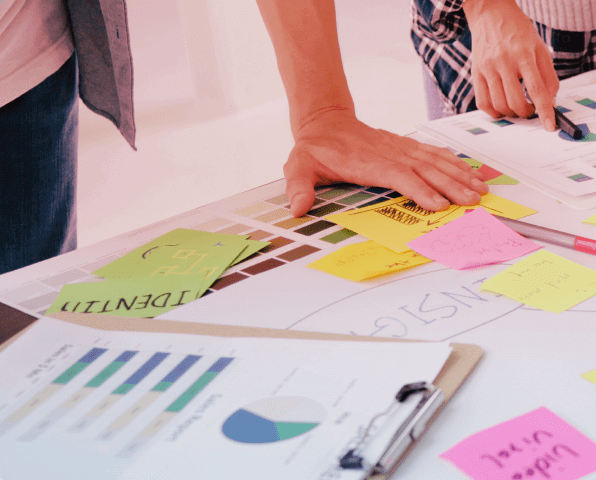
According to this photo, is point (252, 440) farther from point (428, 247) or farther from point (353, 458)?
point (428, 247)

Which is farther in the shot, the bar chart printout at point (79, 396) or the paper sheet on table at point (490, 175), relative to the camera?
the paper sheet on table at point (490, 175)

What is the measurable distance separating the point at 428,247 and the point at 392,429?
0.27 metres

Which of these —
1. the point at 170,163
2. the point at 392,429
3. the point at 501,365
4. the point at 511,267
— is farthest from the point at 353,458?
the point at 170,163

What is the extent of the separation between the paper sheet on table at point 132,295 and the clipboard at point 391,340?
2 centimetres

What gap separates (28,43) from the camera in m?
0.85

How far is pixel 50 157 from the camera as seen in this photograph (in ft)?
3.13

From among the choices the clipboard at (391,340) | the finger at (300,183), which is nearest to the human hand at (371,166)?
the finger at (300,183)

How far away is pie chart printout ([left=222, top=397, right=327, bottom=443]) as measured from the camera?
1.12ft

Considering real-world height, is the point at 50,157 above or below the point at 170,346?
above

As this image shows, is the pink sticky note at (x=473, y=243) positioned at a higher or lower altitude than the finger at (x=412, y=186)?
lower

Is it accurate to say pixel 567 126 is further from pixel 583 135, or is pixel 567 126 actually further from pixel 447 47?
pixel 447 47

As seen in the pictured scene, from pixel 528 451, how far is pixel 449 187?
384mm

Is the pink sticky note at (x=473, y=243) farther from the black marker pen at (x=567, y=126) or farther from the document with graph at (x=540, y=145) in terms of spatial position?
the black marker pen at (x=567, y=126)

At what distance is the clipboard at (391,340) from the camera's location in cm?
33
